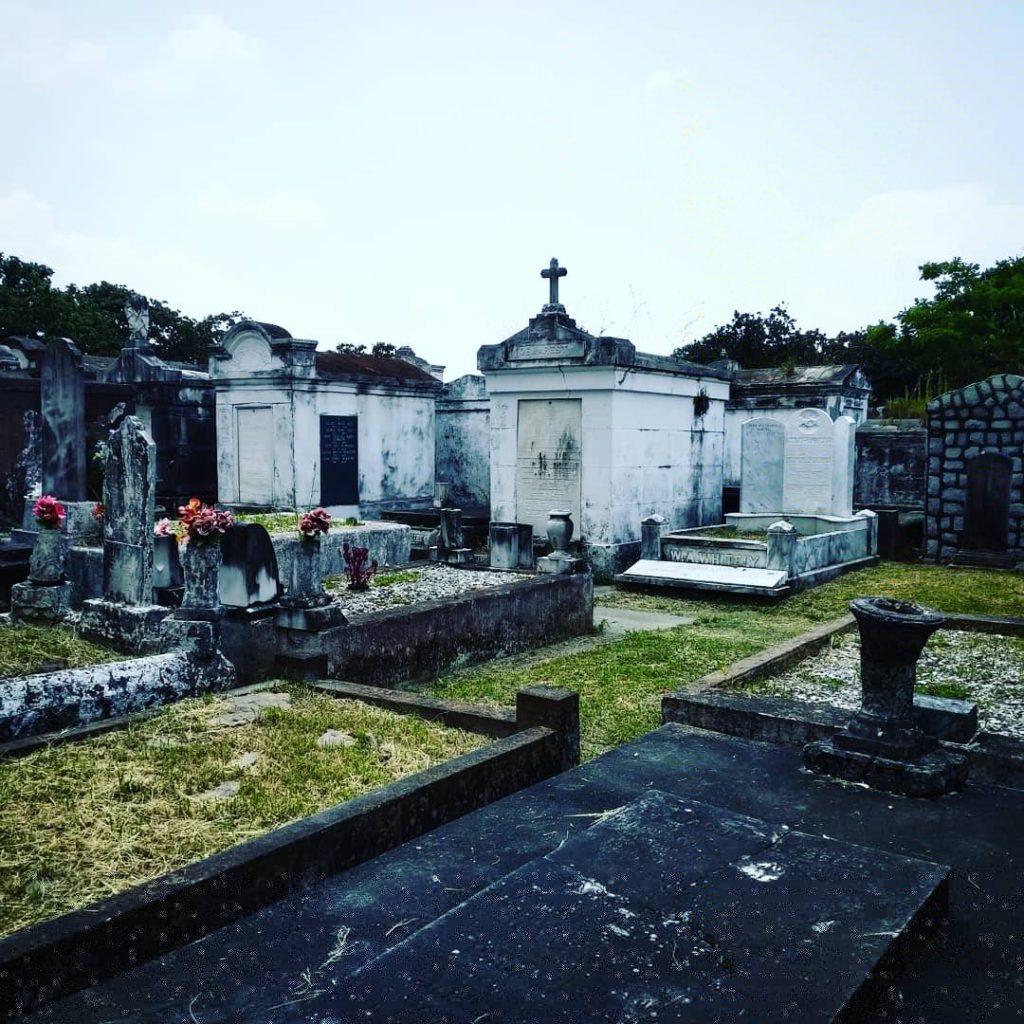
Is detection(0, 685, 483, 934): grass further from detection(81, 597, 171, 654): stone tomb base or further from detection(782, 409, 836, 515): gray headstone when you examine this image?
detection(782, 409, 836, 515): gray headstone

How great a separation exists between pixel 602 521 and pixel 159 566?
6358 millimetres

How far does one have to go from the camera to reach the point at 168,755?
437cm

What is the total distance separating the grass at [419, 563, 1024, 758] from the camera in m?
6.35

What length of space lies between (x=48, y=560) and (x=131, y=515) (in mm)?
1373

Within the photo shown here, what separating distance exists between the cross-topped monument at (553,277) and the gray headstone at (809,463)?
3.96m

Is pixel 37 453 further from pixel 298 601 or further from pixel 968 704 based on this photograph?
pixel 968 704

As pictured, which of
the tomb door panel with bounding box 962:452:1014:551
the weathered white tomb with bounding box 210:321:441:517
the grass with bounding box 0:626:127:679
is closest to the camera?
the grass with bounding box 0:626:127:679

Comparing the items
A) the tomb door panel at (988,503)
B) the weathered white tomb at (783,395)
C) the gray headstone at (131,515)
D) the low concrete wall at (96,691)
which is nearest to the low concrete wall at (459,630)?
the low concrete wall at (96,691)

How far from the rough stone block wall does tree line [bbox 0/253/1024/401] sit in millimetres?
11582

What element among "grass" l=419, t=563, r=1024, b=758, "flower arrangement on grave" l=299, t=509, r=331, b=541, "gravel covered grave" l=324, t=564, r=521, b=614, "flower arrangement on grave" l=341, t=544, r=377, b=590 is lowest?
"grass" l=419, t=563, r=1024, b=758

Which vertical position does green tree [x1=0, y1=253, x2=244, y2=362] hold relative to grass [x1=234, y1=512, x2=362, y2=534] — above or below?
above

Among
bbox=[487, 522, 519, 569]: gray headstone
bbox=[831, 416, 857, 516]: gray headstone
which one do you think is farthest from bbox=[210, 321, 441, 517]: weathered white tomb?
bbox=[831, 416, 857, 516]: gray headstone

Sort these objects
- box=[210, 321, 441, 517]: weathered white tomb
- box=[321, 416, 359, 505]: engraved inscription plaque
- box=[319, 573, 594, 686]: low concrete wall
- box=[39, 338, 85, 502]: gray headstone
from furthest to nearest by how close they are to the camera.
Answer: box=[321, 416, 359, 505]: engraved inscription plaque
box=[210, 321, 441, 517]: weathered white tomb
box=[39, 338, 85, 502]: gray headstone
box=[319, 573, 594, 686]: low concrete wall

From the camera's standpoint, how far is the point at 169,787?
4.00 meters
